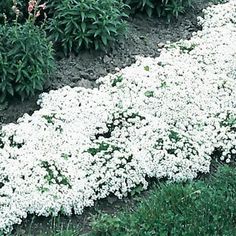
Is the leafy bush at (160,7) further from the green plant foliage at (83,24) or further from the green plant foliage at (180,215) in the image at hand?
the green plant foliage at (180,215)

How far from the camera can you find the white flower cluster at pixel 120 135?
5.94 m

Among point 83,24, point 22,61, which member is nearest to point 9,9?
point 83,24

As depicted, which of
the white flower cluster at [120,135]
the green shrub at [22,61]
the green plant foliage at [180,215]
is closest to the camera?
the green plant foliage at [180,215]

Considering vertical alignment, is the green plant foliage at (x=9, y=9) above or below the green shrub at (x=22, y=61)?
above

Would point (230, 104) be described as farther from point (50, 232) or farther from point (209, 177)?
point (50, 232)

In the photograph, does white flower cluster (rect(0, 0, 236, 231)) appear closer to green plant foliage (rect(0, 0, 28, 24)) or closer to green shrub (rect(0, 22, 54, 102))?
green shrub (rect(0, 22, 54, 102))

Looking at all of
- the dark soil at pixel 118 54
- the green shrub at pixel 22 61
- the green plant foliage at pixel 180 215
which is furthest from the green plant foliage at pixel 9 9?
the green plant foliage at pixel 180 215

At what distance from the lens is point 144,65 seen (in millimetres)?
7805

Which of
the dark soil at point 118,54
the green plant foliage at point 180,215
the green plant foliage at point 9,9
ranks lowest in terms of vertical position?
the green plant foliage at point 180,215

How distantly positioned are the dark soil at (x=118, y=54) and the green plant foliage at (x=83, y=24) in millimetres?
180

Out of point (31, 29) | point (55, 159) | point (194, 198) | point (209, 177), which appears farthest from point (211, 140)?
point (31, 29)

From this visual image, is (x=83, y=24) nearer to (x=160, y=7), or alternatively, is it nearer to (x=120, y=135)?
(x=120, y=135)

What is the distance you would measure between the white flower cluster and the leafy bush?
1083mm

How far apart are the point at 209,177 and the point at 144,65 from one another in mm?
1911
